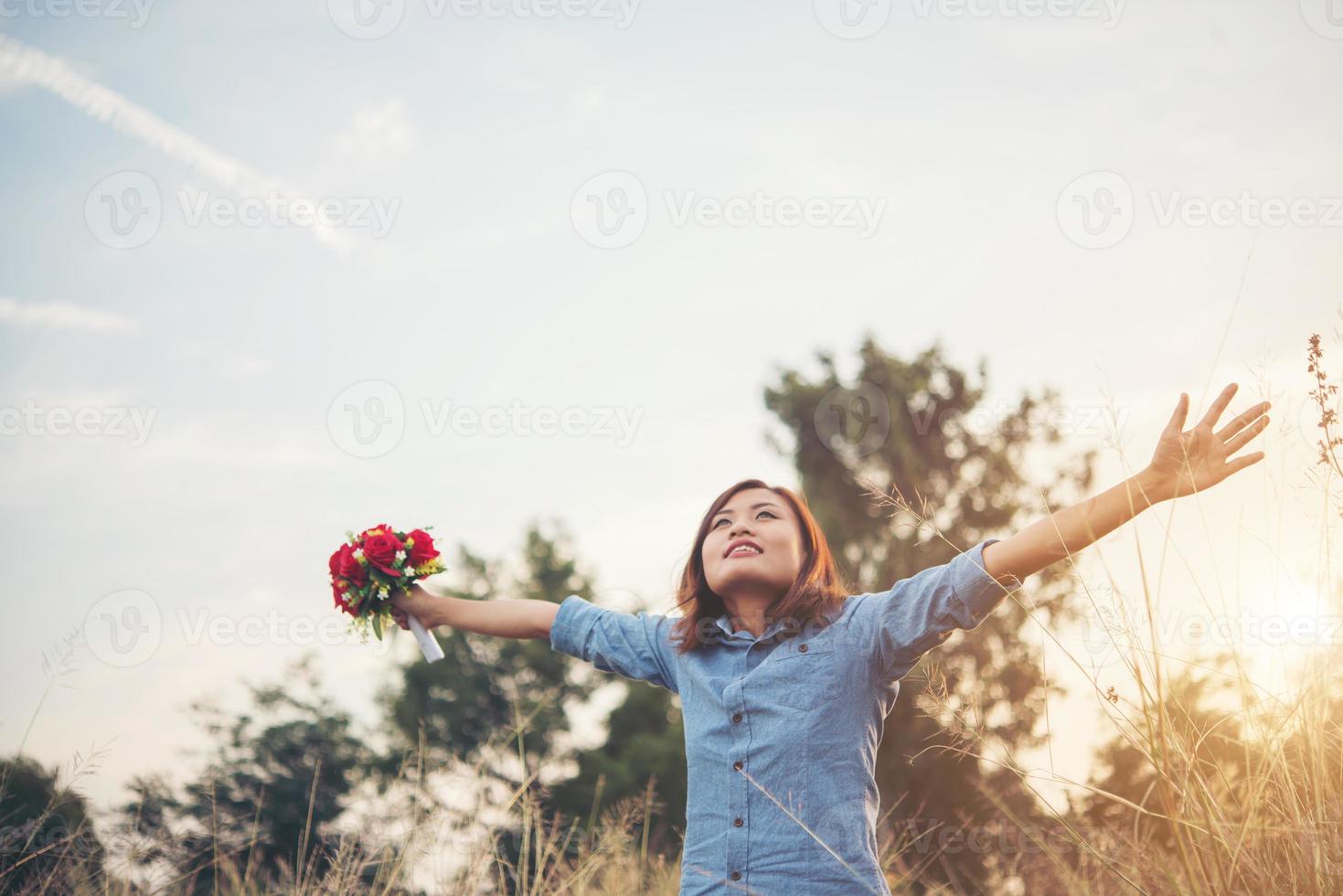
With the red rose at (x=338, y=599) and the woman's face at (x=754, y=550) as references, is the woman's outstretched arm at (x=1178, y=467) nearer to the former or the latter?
the woman's face at (x=754, y=550)

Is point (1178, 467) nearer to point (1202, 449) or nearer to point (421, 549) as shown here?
point (1202, 449)

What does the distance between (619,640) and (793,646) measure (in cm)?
64

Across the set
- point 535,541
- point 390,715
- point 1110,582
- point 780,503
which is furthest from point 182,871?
point 535,541

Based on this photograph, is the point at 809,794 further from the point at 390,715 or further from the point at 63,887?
the point at 390,715

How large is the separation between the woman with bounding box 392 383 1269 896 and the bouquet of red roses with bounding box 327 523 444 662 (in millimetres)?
226

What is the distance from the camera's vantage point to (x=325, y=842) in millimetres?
3662

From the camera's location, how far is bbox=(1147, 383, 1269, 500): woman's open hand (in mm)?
2066

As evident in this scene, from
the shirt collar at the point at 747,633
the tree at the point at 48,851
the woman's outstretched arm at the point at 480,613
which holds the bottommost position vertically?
the tree at the point at 48,851

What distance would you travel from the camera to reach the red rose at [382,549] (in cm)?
326

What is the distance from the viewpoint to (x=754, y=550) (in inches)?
117

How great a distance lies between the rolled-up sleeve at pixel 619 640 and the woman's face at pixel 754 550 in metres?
0.26

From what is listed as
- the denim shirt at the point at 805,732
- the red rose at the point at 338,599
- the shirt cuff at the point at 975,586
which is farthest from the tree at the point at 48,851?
the shirt cuff at the point at 975,586

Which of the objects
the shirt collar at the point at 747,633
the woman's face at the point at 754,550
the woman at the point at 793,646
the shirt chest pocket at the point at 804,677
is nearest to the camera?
the woman at the point at 793,646

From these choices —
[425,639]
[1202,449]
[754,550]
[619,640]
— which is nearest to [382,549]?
[425,639]
